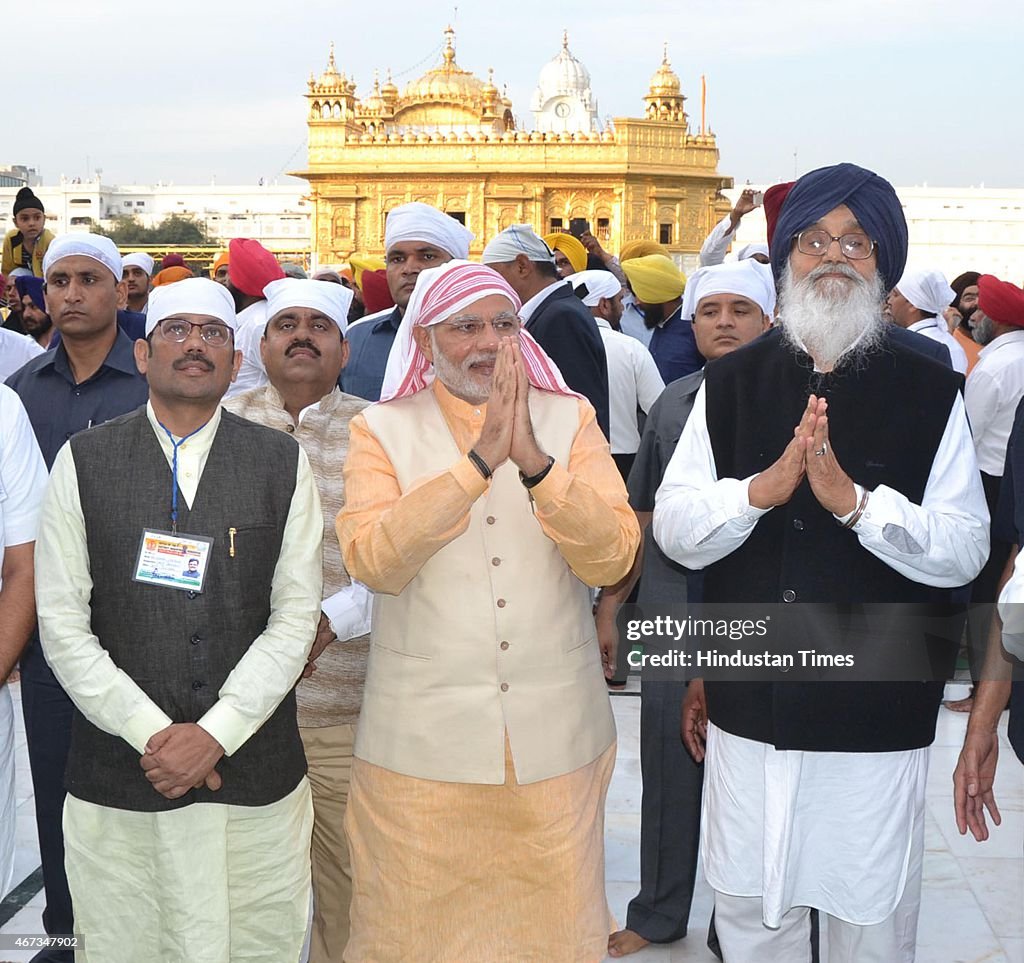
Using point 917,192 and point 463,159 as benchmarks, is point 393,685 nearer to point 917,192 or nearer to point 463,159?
point 463,159

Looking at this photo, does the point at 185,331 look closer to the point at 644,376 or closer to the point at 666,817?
the point at 666,817

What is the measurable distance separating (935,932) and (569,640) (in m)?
1.62

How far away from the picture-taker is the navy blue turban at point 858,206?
2.26m

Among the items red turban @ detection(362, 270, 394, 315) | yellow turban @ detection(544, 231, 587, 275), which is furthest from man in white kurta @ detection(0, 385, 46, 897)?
yellow turban @ detection(544, 231, 587, 275)

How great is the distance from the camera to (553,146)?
Answer: 31.9 metres

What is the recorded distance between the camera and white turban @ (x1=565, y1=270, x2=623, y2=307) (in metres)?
5.72

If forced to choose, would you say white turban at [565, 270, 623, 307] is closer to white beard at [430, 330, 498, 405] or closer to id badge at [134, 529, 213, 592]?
white beard at [430, 330, 498, 405]

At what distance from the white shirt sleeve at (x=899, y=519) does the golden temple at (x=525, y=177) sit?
29.8m

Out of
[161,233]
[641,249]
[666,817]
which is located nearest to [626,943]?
[666,817]

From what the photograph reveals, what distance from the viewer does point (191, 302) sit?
95.3 inches

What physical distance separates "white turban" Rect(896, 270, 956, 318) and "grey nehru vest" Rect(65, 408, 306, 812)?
3826 millimetres

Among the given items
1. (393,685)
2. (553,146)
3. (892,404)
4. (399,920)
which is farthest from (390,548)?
(553,146)

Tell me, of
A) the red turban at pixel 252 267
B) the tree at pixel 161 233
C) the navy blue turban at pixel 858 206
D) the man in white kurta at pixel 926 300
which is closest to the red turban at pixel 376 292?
the red turban at pixel 252 267

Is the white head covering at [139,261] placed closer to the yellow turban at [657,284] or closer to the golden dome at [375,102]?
the yellow turban at [657,284]
